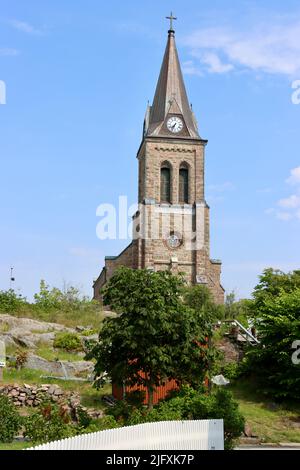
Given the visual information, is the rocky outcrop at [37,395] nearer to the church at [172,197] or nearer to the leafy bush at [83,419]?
the leafy bush at [83,419]

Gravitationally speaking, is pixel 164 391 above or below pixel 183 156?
below

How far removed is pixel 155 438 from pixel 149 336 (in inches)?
254

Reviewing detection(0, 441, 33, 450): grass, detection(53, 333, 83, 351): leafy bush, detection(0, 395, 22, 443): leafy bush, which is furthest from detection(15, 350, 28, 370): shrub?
detection(0, 441, 33, 450): grass

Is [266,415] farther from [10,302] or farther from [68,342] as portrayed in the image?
[10,302]

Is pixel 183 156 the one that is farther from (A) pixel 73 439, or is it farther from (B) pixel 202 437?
(A) pixel 73 439

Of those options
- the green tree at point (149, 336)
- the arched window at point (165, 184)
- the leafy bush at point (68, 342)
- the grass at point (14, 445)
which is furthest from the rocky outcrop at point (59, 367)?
the arched window at point (165, 184)

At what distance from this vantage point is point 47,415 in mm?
18359

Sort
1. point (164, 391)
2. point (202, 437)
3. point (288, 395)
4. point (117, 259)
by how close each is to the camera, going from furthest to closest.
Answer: point (117, 259), point (288, 395), point (164, 391), point (202, 437)

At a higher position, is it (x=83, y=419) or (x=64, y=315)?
(x=64, y=315)

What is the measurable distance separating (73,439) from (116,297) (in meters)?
10.2

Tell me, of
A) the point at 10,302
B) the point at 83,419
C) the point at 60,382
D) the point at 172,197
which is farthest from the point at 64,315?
the point at 83,419

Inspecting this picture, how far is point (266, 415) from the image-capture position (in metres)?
25.8

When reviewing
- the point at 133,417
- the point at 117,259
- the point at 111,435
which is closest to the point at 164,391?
the point at 133,417
